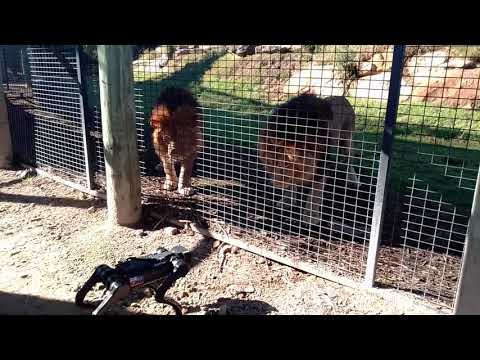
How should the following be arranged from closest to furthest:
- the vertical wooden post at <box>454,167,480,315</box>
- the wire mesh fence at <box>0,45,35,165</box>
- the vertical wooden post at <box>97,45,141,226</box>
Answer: the vertical wooden post at <box>454,167,480,315</box>, the vertical wooden post at <box>97,45,141,226</box>, the wire mesh fence at <box>0,45,35,165</box>

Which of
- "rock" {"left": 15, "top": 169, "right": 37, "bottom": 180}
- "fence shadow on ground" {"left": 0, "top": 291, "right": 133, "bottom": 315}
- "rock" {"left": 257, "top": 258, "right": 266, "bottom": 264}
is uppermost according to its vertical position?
"rock" {"left": 15, "top": 169, "right": 37, "bottom": 180}

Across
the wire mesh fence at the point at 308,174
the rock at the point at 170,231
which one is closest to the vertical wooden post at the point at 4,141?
the wire mesh fence at the point at 308,174

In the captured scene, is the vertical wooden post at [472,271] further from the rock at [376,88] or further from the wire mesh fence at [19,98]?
the wire mesh fence at [19,98]

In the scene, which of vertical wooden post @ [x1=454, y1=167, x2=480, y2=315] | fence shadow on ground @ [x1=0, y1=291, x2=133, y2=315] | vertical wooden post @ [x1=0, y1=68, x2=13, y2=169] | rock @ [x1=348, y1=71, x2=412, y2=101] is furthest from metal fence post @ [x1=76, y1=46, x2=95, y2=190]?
vertical wooden post @ [x1=454, y1=167, x2=480, y2=315]

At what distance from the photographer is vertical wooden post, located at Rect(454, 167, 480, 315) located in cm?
254

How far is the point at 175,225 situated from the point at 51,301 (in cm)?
192

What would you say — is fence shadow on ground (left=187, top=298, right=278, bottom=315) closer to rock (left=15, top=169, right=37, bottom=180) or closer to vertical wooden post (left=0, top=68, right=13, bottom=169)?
rock (left=15, top=169, right=37, bottom=180)

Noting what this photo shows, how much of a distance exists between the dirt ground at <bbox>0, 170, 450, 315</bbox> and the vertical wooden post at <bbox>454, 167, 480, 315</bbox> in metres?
1.09

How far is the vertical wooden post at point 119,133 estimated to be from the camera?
15.9ft

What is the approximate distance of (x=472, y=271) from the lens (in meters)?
2.58

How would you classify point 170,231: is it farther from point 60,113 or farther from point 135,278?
point 60,113

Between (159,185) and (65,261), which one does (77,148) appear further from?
(65,261)

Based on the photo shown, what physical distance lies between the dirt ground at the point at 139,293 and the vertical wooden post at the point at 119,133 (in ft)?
1.08
